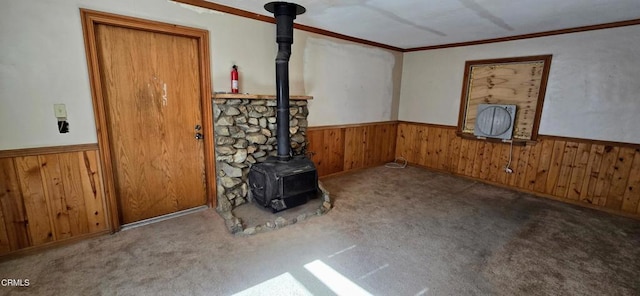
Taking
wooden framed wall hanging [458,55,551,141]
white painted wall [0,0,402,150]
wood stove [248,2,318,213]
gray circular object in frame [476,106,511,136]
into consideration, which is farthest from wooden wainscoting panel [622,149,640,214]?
white painted wall [0,0,402,150]

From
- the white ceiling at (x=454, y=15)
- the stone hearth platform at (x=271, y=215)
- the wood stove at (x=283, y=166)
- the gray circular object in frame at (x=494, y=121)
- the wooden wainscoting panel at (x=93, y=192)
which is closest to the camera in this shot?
the wooden wainscoting panel at (x=93, y=192)

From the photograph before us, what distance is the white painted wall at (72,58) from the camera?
189 cm

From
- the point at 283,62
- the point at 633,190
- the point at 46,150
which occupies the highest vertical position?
the point at 283,62

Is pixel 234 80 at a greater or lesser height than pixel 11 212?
greater

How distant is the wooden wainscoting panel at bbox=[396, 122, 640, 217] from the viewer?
3047 mm

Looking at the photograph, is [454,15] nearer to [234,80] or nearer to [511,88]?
[511,88]

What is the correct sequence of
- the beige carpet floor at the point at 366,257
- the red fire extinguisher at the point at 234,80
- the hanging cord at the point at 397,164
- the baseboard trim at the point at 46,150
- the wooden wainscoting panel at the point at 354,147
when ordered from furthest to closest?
the hanging cord at the point at 397,164
the wooden wainscoting panel at the point at 354,147
the red fire extinguisher at the point at 234,80
the baseboard trim at the point at 46,150
the beige carpet floor at the point at 366,257

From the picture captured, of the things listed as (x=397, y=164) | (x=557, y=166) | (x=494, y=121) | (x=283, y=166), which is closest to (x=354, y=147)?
(x=397, y=164)

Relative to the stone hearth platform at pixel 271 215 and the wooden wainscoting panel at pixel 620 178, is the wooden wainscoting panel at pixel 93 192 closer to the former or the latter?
the stone hearth platform at pixel 271 215

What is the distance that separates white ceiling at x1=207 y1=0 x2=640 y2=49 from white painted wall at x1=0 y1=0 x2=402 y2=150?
Answer: 0.28 m

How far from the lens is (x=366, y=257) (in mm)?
2162

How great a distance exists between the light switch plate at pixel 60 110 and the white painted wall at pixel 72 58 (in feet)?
0.08

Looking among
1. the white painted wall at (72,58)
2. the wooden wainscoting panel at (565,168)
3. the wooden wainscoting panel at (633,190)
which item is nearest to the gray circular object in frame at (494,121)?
the wooden wainscoting panel at (565,168)

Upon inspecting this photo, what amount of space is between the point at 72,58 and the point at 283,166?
1.91 metres
